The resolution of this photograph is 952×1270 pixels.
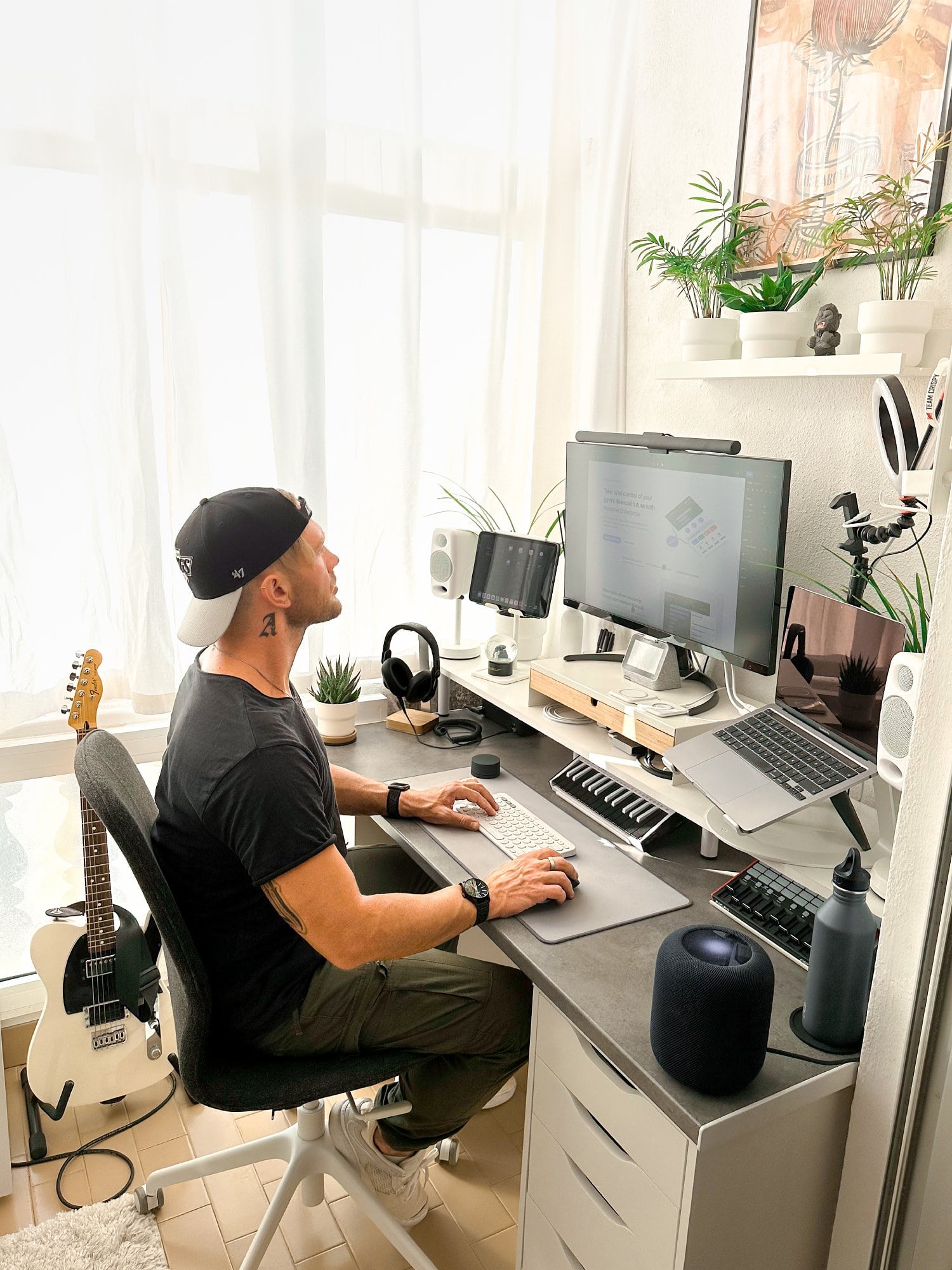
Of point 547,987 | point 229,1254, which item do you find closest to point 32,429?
point 547,987

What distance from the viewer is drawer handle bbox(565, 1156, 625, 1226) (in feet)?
4.23

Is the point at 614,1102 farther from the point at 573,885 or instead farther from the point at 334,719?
the point at 334,719

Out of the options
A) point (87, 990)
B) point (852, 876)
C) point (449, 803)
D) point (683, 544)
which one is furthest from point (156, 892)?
point (683, 544)

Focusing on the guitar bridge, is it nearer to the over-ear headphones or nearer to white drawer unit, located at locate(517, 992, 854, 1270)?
the over-ear headphones

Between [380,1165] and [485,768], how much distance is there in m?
0.76

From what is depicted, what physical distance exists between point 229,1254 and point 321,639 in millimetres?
1286

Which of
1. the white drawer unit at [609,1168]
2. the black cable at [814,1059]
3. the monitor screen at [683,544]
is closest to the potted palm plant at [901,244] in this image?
the monitor screen at [683,544]

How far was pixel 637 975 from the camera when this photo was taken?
1326 mm

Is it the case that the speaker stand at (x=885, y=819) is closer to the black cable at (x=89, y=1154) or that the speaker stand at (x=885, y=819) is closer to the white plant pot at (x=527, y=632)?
the white plant pot at (x=527, y=632)

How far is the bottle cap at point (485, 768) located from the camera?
1964 millimetres

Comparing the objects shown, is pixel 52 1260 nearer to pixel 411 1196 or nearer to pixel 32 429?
pixel 411 1196

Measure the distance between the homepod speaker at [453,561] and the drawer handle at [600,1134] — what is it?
125 centimetres

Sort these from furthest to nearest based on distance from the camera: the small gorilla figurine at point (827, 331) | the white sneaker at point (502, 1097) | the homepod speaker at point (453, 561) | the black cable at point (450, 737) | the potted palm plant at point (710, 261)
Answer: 1. the homepod speaker at point (453, 561)
2. the black cable at point (450, 737)
3. the white sneaker at point (502, 1097)
4. the potted palm plant at point (710, 261)
5. the small gorilla figurine at point (827, 331)

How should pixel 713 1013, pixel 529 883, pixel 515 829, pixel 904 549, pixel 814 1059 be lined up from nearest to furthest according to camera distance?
pixel 713 1013
pixel 814 1059
pixel 529 883
pixel 904 549
pixel 515 829
